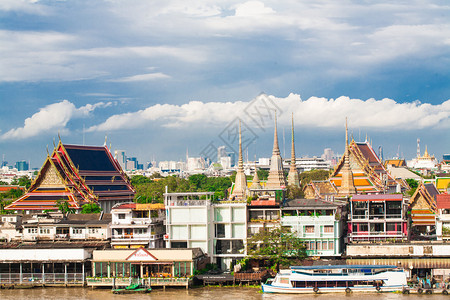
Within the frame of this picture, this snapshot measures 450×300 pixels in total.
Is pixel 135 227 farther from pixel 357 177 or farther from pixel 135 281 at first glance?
pixel 357 177

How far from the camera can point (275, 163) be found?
100 meters

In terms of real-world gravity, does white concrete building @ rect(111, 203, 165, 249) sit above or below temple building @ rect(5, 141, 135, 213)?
below

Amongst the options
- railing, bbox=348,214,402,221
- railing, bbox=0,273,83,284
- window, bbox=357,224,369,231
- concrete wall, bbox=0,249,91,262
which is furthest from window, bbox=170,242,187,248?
window, bbox=357,224,369,231

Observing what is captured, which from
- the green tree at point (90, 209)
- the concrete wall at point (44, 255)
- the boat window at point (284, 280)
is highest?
the green tree at point (90, 209)

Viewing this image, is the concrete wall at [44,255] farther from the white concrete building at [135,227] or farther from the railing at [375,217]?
the railing at [375,217]

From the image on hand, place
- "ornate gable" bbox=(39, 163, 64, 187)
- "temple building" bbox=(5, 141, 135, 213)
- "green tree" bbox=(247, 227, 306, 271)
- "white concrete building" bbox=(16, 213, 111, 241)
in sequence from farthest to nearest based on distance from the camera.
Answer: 1. "ornate gable" bbox=(39, 163, 64, 187)
2. "temple building" bbox=(5, 141, 135, 213)
3. "white concrete building" bbox=(16, 213, 111, 241)
4. "green tree" bbox=(247, 227, 306, 271)

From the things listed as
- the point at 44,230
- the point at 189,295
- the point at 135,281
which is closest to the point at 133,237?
the point at 135,281

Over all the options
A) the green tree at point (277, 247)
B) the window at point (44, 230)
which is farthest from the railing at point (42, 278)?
the green tree at point (277, 247)

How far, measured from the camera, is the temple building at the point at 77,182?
7862 cm

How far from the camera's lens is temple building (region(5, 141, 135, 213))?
78625 mm

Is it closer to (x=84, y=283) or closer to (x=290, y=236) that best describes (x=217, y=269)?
(x=290, y=236)

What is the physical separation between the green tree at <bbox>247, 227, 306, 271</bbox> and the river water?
354cm

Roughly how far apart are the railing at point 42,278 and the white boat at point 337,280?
14.8 metres

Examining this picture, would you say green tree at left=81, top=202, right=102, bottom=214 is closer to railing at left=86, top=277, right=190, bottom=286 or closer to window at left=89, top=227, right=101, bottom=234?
window at left=89, top=227, right=101, bottom=234
